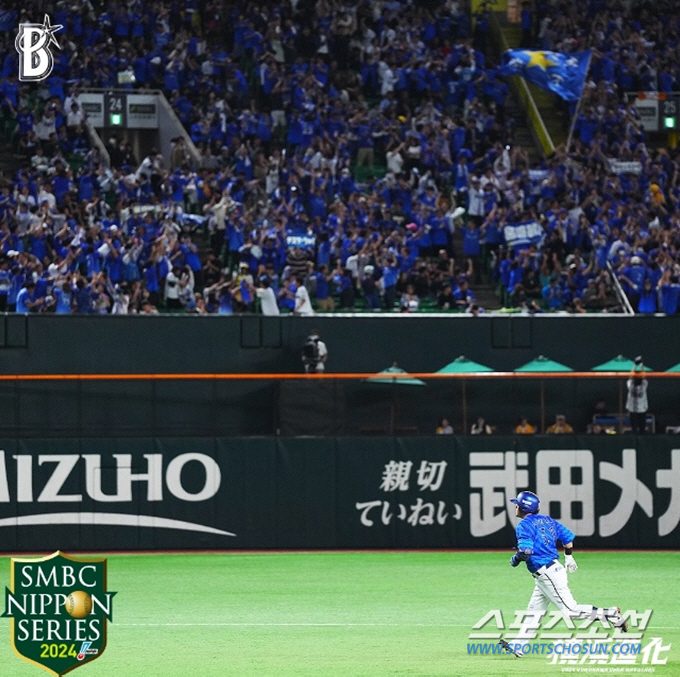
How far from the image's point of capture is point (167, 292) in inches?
1219

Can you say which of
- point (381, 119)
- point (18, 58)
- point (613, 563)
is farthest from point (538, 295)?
point (18, 58)

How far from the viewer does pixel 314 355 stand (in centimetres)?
2931

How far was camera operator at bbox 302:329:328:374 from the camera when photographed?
2933 cm

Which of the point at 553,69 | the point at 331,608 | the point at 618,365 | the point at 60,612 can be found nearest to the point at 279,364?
the point at 618,365

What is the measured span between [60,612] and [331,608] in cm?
950

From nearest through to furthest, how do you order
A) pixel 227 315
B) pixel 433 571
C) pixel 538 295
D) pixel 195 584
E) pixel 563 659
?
pixel 563 659 < pixel 195 584 < pixel 433 571 < pixel 227 315 < pixel 538 295

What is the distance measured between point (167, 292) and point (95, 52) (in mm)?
9067

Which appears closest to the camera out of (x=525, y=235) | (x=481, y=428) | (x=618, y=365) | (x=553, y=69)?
(x=481, y=428)

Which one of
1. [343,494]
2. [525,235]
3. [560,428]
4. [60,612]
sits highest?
[525,235]

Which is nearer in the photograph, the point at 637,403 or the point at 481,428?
the point at 637,403

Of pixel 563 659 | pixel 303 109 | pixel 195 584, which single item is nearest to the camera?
pixel 563 659

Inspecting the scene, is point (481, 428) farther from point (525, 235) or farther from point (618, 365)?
point (525, 235)

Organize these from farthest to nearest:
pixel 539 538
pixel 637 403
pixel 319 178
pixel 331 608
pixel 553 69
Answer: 1. pixel 553 69
2. pixel 319 178
3. pixel 637 403
4. pixel 331 608
5. pixel 539 538

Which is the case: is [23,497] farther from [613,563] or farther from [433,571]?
[613,563]
